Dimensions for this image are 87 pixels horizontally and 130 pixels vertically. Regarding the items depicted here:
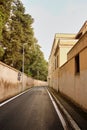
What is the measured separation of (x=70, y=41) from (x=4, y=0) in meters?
10.4

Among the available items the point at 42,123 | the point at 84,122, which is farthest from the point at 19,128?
the point at 84,122

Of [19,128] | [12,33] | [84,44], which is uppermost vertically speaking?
[12,33]

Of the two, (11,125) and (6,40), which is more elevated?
(6,40)

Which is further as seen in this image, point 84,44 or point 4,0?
point 4,0

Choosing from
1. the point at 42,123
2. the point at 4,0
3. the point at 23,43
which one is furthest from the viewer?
the point at 23,43

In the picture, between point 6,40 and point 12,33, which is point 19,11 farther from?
point 6,40

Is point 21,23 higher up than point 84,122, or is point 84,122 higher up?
point 21,23

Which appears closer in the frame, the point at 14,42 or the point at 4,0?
the point at 4,0

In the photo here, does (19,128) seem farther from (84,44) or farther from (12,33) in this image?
(12,33)

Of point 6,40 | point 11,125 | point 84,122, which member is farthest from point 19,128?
point 6,40

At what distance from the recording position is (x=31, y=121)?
8547 mm

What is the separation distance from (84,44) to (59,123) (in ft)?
15.1

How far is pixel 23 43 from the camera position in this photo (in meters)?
43.6

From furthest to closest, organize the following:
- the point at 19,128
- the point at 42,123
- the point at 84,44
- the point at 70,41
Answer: the point at 70,41, the point at 84,44, the point at 42,123, the point at 19,128
